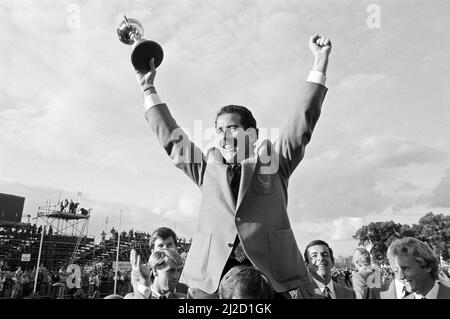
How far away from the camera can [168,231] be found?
542cm

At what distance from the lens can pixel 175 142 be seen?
2840 millimetres

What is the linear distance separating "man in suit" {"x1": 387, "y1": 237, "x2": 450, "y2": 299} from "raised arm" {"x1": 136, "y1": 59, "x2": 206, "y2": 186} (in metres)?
2.00

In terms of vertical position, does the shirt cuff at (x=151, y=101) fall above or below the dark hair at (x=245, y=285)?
above

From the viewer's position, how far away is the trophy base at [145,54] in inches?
115

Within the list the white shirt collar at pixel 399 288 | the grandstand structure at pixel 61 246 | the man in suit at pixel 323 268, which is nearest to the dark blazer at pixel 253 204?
the white shirt collar at pixel 399 288

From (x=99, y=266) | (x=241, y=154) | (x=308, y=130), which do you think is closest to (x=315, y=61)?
(x=308, y=130)

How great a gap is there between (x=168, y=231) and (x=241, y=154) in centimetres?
295

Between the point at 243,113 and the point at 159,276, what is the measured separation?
1916mm

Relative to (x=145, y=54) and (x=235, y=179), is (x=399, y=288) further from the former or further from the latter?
(x=145, y=54)

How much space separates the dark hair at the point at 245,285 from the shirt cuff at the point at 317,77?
1353 mm

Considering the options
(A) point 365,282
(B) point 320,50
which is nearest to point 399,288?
(A) point 365,282

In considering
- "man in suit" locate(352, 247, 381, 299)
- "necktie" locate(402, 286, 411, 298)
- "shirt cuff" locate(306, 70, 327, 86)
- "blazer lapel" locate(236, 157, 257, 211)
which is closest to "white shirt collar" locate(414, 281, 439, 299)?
"necktie" locate(402, 286, 411, 298)

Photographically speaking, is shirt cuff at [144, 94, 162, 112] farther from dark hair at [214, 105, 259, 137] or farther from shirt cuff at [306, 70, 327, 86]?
shirt cuff at [306, 70, 327, 86]

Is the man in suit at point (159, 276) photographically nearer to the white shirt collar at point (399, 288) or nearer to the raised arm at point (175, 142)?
the raised arm at point (175, 142)
